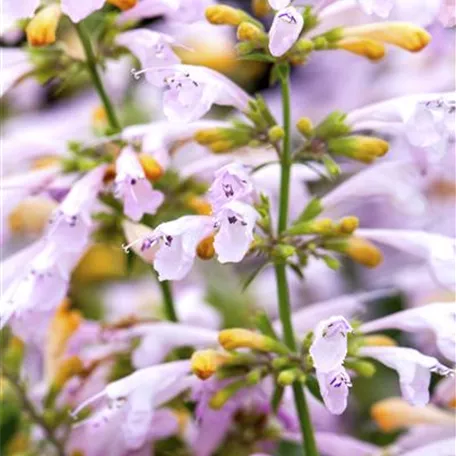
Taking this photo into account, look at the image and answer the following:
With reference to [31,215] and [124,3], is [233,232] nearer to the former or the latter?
[124,3]

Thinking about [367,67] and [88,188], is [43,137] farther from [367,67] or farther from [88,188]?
[367,67]

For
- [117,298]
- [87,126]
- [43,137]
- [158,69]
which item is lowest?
[117,298]

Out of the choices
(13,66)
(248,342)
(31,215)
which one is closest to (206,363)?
(248,342)

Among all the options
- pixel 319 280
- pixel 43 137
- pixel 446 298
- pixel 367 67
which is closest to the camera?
pixel 43 137

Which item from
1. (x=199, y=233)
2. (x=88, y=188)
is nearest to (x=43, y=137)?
(x=88, y=188)

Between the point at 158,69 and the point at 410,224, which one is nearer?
the point at 158,69

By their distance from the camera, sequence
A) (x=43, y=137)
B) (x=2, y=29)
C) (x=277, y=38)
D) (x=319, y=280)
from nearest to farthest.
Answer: (x=277, y=38)
(x=2, y=29)
(x=43, y=137)
(x=319, y=280)
